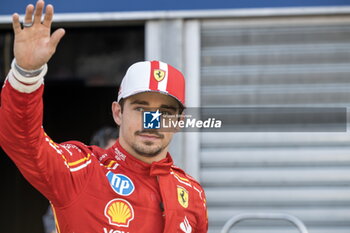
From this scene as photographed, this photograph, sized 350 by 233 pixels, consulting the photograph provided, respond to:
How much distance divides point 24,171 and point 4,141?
147mm

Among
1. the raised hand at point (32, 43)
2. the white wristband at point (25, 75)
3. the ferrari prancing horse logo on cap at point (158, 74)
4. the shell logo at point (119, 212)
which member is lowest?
the shell logo at point (119, 212)

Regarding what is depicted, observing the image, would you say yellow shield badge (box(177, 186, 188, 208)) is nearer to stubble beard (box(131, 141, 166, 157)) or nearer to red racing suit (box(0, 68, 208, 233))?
red racing suit (box(0, 68, 208, 233))

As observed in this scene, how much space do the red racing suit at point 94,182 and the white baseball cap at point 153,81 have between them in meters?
0.27

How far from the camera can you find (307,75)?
446 centimetres

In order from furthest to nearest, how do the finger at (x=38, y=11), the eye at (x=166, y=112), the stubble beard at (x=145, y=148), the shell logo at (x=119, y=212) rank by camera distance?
the eye at (x=166, y=112)
the stubble beard at (x=145, y=148)
the shell logo at (x=119, y=212)
the finger at (x=38, y=11)

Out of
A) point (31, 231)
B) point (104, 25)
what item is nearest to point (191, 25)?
point (104, 25)

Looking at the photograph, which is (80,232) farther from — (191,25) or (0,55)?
(0,55)

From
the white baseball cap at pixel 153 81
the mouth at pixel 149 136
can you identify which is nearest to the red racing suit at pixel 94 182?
the mouth at pixel 149 136

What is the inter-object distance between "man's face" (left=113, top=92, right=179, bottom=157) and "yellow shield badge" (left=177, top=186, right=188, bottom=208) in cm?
19

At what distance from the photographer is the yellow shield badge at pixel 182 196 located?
260 cm

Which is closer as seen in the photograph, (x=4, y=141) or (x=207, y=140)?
(x=4, y=141)

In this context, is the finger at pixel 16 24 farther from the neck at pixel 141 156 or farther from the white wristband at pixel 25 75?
the neck at pixel 141 156

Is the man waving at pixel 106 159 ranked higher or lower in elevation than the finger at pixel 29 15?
lower

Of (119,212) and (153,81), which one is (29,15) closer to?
(153,81)
